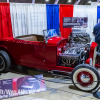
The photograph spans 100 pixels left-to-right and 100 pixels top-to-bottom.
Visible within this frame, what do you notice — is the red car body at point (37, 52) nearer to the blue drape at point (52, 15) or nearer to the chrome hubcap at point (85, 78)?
the chrome hubcap at point (85, 78)

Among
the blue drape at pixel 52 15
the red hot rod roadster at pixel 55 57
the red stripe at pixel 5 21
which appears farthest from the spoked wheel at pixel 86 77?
the red stripe at pixel 5 21

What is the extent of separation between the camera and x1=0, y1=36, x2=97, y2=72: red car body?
283 cm

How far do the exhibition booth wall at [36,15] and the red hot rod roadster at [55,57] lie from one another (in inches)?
67.0

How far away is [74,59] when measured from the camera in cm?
279

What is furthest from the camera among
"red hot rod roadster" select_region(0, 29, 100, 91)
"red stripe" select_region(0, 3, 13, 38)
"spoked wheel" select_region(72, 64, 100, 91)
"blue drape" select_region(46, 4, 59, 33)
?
"blue drape" select_region(46, 4, 59, 33)

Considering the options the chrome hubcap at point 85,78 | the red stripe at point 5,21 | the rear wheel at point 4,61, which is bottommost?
the chrome hubcap at point 85,78

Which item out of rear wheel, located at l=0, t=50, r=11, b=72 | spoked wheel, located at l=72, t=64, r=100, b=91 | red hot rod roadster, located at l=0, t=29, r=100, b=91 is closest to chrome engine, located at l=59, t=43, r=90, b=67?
red hot rod roadster, located at l=0, t=29, r=100, b=91

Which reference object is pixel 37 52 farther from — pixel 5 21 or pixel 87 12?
pixel 87 12

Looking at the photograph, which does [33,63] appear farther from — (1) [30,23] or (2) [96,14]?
(2) [96,14]

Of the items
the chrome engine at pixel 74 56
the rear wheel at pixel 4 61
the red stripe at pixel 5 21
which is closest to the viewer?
the chrome engine at pixel 74 56

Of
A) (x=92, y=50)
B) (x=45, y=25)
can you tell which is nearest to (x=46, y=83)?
(x=92, y=50)

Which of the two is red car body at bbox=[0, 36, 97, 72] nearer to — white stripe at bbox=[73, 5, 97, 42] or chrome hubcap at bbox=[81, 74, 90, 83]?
chrome hubcap at bbox=[81, 74, 90, 83]

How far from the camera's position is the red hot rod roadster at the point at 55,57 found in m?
2.41

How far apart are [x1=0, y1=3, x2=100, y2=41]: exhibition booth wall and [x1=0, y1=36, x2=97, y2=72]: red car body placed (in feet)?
5.63
